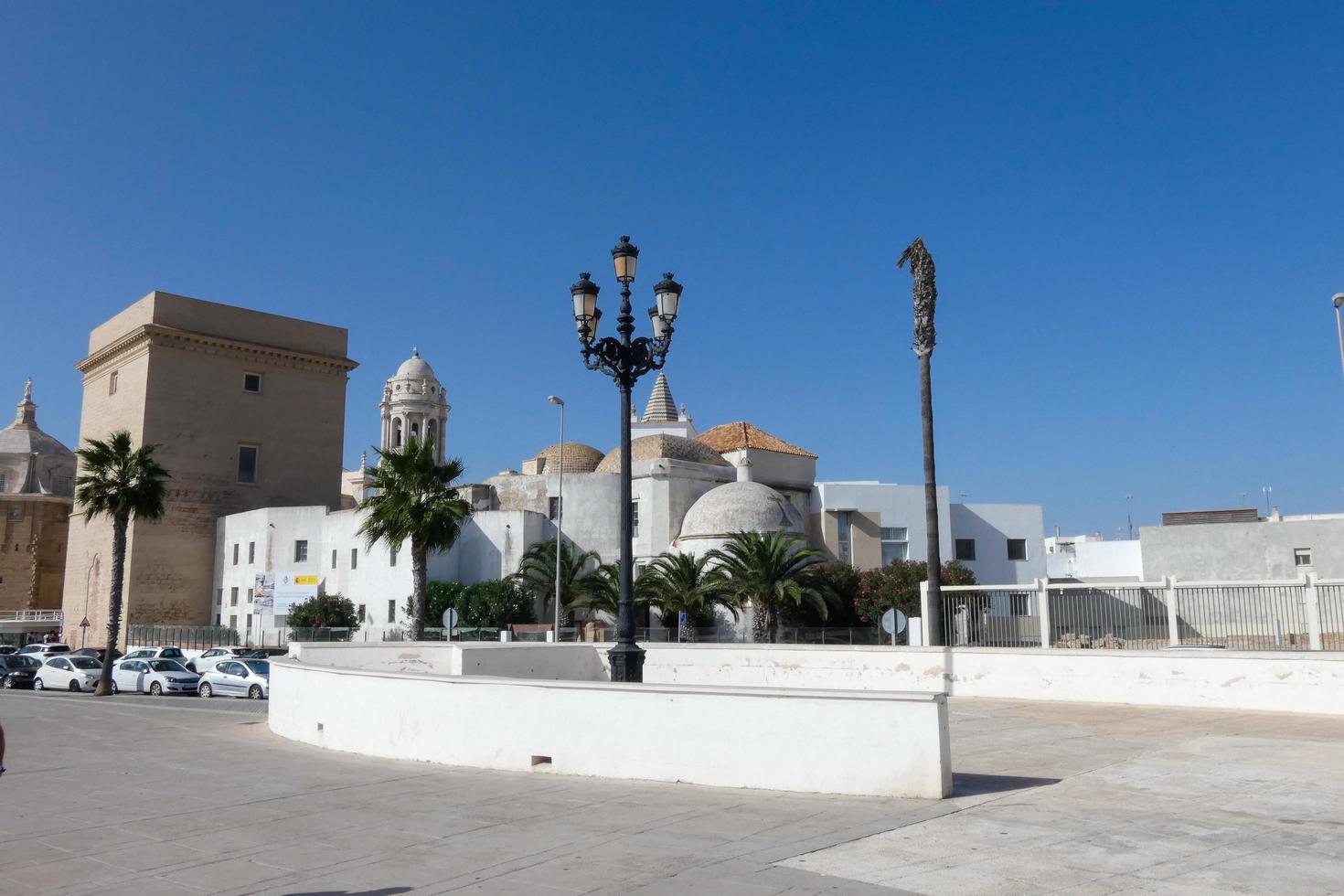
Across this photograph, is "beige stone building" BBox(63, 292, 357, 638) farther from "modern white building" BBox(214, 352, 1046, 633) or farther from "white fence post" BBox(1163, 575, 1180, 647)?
"white fence post" BBox(1163, 575, 1180, 647)

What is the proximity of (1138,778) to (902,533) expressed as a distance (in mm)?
41672

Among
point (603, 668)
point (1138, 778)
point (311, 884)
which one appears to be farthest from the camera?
point (603, 668)

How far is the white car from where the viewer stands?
105ft

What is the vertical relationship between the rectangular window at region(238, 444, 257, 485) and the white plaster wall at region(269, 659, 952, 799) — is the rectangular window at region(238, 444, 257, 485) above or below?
above

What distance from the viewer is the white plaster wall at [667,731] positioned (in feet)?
29.8

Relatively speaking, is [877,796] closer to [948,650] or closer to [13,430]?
[948,650]

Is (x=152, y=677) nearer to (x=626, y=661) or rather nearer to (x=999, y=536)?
(x=626, y=661)

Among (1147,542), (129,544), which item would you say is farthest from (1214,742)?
(129,544)

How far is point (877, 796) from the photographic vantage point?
9.05m

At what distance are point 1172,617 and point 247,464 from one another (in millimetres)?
51687

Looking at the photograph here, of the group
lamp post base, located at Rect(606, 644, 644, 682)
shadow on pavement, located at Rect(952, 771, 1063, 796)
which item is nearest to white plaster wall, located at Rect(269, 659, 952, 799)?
shadow on pavement, located at Rect(952, 771, 1063, 796)

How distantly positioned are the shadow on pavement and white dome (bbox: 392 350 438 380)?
5993cm

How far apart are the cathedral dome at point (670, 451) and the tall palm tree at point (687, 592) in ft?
35.0

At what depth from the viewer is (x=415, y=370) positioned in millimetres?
66812
